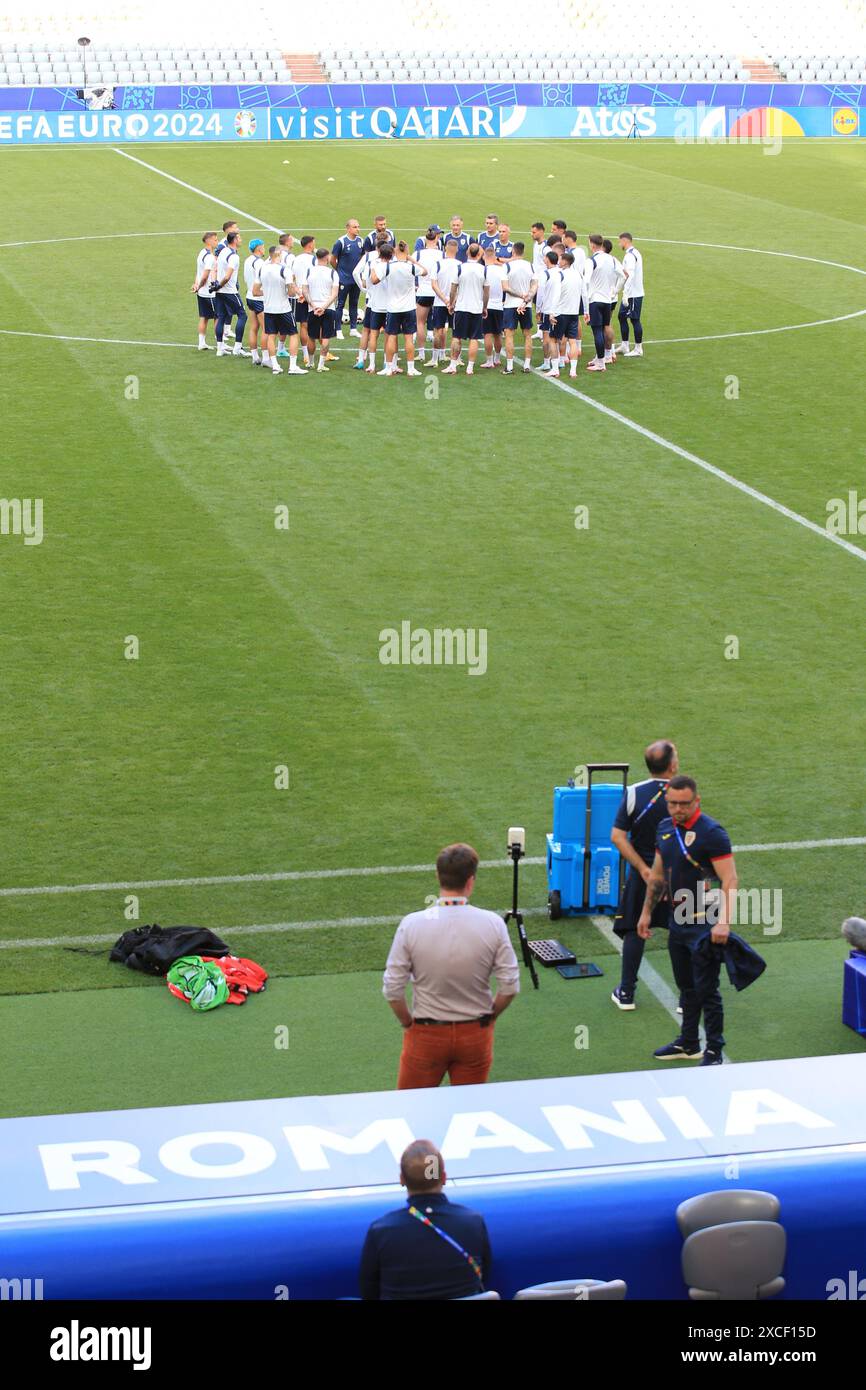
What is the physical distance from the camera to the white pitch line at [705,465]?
18203mm

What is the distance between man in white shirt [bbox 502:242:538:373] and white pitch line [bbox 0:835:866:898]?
13.9 meters

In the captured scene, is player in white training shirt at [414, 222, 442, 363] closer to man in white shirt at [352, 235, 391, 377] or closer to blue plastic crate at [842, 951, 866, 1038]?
man in white shirt at [352, 235, 391, 377]

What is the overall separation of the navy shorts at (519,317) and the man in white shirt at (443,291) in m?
0.80

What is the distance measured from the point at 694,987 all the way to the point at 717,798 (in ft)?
11.0

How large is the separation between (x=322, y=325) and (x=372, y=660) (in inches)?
419

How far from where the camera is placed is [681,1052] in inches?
371

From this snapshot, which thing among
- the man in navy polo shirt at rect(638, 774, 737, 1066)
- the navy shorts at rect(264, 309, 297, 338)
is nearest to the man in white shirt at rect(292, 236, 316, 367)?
the navy shorts at rect(264, 309, 297, 338)

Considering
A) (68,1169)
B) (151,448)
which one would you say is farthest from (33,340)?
(68,1169)

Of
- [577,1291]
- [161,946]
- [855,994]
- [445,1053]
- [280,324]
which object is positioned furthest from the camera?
[280,324]

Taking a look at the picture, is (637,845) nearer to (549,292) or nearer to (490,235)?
(549,292)

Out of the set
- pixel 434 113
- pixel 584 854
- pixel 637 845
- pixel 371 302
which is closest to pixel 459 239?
pixel 371 302

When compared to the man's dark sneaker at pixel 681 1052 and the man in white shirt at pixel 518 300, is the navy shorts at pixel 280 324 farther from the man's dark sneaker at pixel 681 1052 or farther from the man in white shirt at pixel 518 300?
the man's dark sneaker at pixel 681 1052

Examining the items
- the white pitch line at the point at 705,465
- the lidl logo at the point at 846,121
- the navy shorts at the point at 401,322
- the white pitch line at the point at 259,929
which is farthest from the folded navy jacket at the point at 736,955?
the lidl logo at the point at 846,121

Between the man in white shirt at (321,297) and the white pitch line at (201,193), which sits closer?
the man in white shirt at (321,297)
